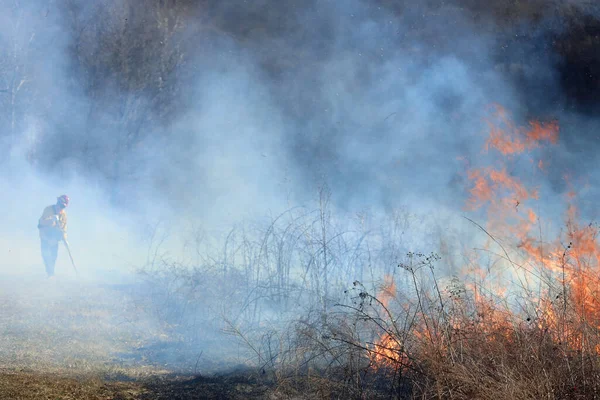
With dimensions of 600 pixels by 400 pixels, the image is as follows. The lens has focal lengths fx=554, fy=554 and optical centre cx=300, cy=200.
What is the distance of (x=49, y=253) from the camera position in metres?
10.7

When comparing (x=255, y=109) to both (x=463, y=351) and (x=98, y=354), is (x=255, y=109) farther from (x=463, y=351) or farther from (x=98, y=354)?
(x=463, y=351)

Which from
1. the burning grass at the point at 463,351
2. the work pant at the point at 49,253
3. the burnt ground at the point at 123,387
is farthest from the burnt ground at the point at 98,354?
the work pant at the point at 49,253

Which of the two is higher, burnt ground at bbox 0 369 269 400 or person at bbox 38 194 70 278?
person at bbox 38 194 70 278

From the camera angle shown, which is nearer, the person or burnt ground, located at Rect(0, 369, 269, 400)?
burnt ground, located at Rect(0, 369, 269, 400)

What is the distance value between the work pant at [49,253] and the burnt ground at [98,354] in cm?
109

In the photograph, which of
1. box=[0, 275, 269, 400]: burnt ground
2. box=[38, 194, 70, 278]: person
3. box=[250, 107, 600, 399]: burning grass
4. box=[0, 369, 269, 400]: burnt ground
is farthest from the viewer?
box=[38, 194, 70, 278]: person

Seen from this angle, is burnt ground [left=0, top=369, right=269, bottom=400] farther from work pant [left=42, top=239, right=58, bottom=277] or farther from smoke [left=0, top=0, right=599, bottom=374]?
work pant [left=42, top=239, right=58, bottom=277]

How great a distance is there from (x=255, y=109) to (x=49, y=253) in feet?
21.5

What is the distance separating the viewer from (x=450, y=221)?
1038 cm

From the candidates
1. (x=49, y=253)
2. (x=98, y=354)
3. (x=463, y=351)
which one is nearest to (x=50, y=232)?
(x=49, y=253)

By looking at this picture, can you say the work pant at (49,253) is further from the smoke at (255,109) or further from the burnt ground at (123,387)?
the burnt ground at (123,387)

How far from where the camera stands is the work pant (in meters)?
10.7

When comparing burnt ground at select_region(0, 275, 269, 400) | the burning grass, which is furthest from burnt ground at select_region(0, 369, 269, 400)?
the burning grass

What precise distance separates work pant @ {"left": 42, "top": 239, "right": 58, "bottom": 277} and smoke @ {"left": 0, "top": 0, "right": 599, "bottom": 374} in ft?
3.36
